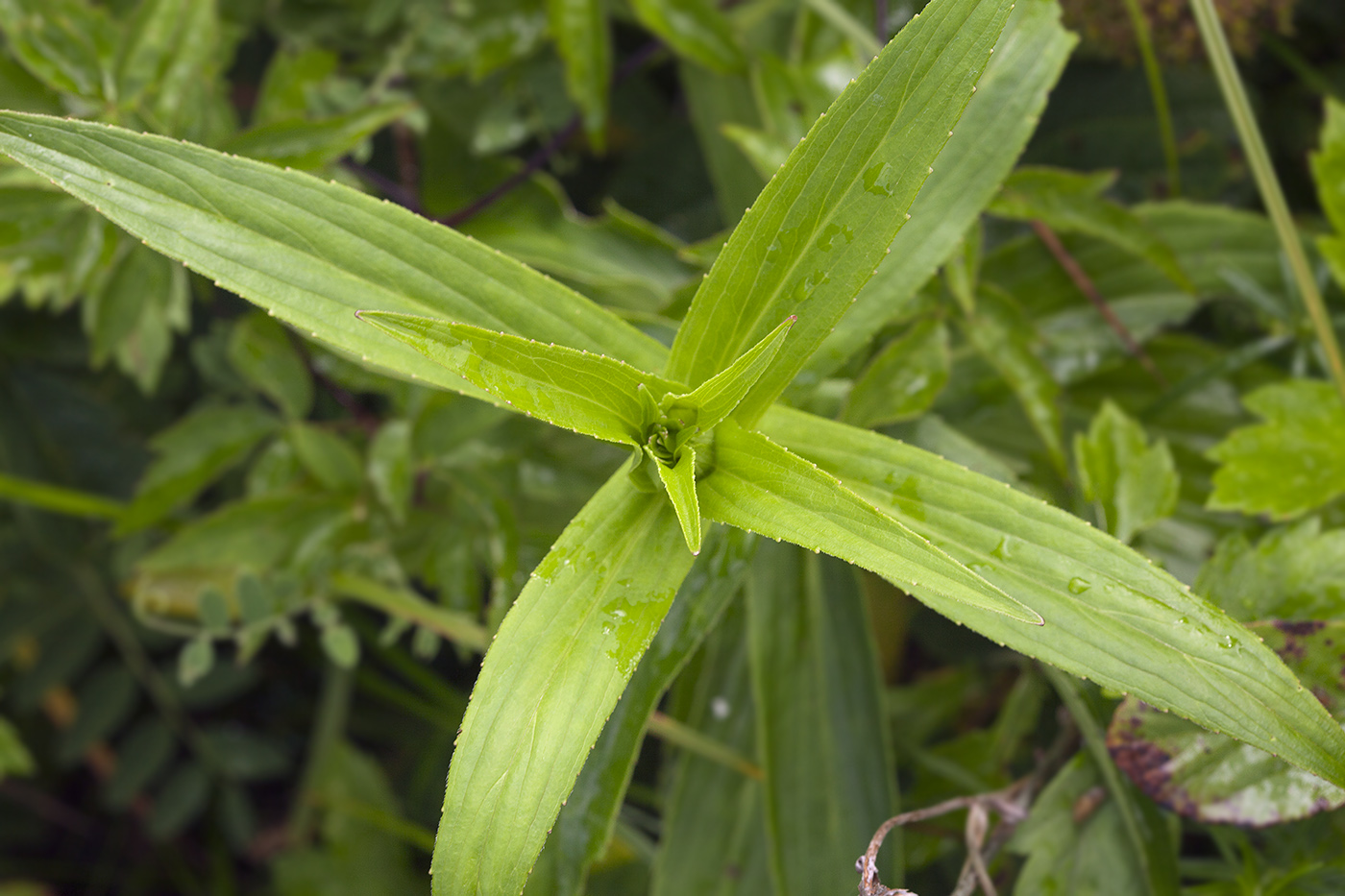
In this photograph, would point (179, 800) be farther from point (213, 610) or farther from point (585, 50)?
point (585, 50)

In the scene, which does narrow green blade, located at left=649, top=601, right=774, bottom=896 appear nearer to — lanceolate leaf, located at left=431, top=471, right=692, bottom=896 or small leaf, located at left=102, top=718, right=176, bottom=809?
lanceolate leaf, located at left=431, top=471, right=692, bottom=896

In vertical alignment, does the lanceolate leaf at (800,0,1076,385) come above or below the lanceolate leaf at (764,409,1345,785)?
above

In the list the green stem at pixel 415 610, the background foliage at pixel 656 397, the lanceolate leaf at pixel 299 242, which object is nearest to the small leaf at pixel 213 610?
the background foliage at pixel 656 397

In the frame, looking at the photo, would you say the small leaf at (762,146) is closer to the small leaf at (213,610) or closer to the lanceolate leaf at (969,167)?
the lanceolate leaf at (969,167)

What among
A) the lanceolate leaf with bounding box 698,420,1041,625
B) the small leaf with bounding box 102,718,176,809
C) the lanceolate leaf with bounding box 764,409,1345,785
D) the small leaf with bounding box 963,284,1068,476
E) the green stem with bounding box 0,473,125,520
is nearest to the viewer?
the lanceolate leaf with bounding box 698,420,1041,625

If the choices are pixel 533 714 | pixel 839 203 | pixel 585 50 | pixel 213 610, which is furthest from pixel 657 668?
pixel 585 50

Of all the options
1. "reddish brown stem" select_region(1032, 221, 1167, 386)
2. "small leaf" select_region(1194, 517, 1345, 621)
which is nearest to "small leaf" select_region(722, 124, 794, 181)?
"reddish brown stem" select_region(1032, 221, 1167, 386)
